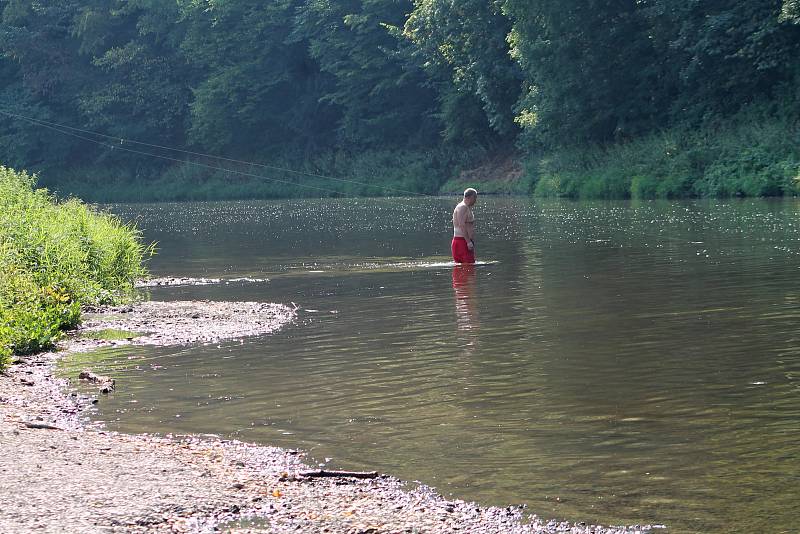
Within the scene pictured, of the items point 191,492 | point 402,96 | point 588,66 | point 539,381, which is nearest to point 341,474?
point 191,492

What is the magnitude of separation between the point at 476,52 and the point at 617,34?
8629mm

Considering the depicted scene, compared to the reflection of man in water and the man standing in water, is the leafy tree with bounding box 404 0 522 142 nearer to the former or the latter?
the man standing in water

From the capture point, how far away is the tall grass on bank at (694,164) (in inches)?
1594

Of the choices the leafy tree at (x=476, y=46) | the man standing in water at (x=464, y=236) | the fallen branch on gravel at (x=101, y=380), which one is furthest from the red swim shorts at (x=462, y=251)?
the leafy tree at (x=476, y=46)

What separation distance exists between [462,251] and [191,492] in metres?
15.1

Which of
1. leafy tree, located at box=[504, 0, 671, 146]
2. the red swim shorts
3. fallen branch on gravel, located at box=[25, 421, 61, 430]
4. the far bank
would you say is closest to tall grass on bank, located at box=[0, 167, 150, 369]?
fallen branch on gravel, located at box=[25, 421, 61, 430]

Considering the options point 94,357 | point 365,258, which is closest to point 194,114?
point 365,258

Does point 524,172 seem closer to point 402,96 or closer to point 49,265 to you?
point 402,96

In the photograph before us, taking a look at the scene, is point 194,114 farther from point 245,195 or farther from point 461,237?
point 461,237

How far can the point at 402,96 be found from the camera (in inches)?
2874

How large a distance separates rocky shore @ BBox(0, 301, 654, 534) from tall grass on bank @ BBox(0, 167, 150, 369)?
3400mm

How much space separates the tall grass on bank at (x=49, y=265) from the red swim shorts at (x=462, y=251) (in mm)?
5454

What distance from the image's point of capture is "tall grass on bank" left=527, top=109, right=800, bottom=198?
40500mm

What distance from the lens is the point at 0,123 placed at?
83.4 m
